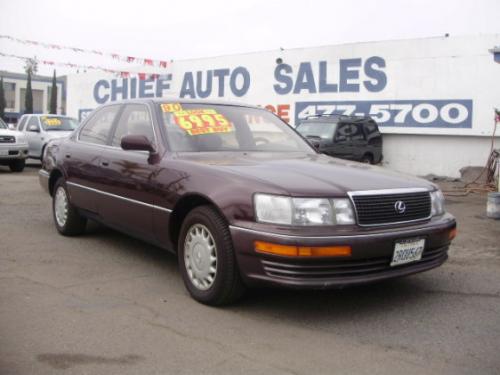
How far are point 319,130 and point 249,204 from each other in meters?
11.1

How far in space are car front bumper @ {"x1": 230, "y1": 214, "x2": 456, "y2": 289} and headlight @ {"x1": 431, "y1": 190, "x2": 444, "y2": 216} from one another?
0.55 m

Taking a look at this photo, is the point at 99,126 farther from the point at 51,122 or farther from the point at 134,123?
the point at 51,122

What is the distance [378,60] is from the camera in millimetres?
17359

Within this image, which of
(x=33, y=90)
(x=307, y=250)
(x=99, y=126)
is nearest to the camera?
(x=307, y=250)

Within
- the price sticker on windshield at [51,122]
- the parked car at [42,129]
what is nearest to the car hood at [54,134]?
the parked car at [42,129]

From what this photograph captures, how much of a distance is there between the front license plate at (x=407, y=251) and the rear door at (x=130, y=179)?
194 centimetres

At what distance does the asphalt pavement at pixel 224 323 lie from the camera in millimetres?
3035

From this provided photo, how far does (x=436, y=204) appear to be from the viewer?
14.1 ft

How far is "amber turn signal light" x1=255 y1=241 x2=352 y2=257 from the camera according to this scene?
3434mm

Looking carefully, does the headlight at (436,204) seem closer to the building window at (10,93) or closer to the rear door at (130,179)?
the rear door at (130,179)

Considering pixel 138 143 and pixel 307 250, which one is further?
pixel 138 143

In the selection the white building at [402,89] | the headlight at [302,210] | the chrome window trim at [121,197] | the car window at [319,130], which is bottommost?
the chrome window trim at [121,197]

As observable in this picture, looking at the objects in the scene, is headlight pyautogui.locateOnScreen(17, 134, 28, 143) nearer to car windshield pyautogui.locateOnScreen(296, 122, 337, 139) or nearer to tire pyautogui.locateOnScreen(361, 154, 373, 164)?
car windshield pyautogui.locateOnScreen(296, 122, 337, 139)

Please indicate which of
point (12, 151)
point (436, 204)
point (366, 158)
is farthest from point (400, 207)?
point (12, 151)
